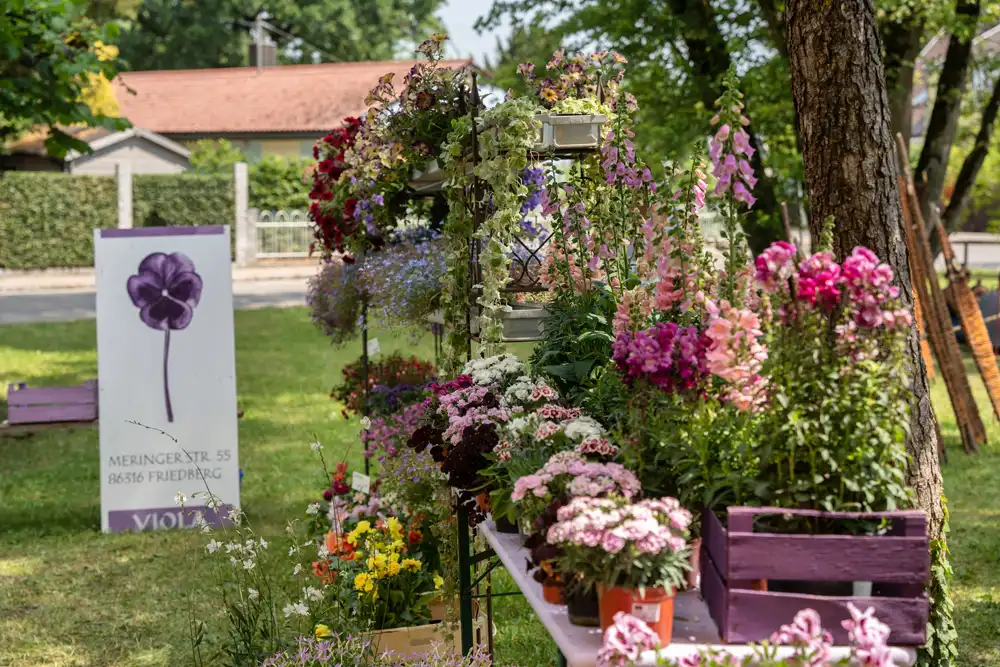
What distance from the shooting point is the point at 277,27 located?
41.8 metres

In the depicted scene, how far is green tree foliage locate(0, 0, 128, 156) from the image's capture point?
768 centimetres

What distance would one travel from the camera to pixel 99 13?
19516 mm

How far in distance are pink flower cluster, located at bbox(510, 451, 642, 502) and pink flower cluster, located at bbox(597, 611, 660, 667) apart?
0.25 metres

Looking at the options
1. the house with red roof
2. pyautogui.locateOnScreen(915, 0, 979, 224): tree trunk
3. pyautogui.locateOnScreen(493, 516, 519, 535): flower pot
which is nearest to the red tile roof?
the house with red roof

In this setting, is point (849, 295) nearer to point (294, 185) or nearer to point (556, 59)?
point (556, 59)

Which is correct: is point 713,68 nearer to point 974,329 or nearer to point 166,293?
point 974,329

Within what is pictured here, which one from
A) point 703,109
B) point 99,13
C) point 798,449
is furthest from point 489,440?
point 99,13

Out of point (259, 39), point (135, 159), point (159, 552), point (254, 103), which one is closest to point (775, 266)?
point (159, 552)

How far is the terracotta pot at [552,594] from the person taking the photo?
7.83ft

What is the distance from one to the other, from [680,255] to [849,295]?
49 centimetres

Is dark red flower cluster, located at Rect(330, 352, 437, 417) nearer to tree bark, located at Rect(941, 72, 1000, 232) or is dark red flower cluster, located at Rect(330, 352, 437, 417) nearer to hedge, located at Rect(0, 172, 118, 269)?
tree bark, located at Rect(941, 72, 1000, 232)

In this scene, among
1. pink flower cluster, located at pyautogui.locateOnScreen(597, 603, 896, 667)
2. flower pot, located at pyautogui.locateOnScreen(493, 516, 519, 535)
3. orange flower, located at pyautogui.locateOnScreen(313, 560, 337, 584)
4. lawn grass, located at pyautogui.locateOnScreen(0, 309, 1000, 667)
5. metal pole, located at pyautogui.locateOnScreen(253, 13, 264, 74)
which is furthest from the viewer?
metal pole, located at pyautogui.locateOnScreen(253, 13, 264, 74)

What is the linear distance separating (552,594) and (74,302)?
18.4 m

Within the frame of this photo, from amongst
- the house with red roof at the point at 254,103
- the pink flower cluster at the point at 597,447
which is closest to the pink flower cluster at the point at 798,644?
the pink flower cluster at the point at 597,447
